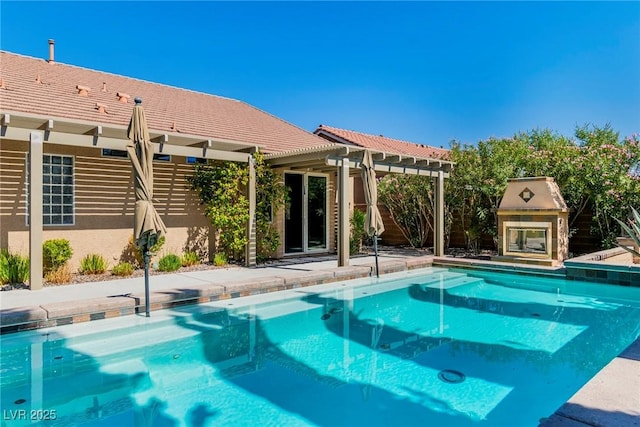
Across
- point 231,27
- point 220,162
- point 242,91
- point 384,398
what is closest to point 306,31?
point 231,27

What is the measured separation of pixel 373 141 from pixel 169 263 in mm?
14472

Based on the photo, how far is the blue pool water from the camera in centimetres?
404

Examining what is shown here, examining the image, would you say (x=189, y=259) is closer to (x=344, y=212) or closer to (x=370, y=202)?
(x=344, y=212)

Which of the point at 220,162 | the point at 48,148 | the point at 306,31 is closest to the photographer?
the point at 48,148

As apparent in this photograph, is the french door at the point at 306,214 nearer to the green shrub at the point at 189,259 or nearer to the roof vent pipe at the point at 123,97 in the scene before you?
the green shrub at the point at 189,259

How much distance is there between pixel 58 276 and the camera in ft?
28.2

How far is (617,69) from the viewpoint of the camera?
1562 centimetres

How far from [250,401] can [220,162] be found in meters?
8.81

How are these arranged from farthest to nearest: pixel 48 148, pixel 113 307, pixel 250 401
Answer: pixel 48 148, pixel 113 307, pixel 250 401

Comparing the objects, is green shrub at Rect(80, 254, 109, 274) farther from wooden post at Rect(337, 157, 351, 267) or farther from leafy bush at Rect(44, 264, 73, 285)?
wooden post at Rect(337, 157, 351, 267)

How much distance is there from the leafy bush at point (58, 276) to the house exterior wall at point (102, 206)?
85 cm

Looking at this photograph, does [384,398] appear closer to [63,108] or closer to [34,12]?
[63,108]

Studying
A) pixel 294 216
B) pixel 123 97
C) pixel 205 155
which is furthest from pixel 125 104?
pixel 294 216

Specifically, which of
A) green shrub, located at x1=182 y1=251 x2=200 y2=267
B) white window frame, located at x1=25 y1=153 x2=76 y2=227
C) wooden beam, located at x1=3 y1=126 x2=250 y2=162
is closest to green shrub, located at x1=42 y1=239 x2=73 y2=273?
white window frame, located at x1=25 y1=153 x2=76 y2=227
